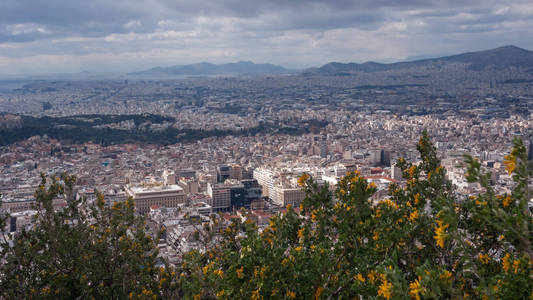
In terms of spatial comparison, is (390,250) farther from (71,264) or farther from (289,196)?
(289,196)

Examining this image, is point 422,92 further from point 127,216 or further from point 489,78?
point 127,216

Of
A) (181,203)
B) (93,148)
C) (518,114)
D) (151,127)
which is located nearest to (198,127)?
(151,127)

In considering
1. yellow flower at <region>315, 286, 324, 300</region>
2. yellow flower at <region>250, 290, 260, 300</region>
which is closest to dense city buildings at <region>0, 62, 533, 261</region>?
yellow flower at <region>315, 286, 324, 300</region>

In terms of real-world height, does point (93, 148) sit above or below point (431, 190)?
below

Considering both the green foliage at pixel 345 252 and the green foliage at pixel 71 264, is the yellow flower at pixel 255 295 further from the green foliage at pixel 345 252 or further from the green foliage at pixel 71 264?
the green foliage at pixel 71 264

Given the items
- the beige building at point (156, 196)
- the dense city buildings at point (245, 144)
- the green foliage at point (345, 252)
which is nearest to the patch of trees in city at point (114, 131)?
the dense city buildings at point (245, 144)

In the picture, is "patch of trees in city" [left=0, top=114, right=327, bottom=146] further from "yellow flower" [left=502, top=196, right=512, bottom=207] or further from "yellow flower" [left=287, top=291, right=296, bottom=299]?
"yellow flower" [left=502, top=196, right=512, bottom=207]

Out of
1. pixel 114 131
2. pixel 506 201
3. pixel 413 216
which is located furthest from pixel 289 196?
pixel 114 131
